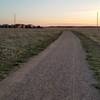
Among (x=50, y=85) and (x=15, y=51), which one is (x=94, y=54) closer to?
(x=15, y=51)

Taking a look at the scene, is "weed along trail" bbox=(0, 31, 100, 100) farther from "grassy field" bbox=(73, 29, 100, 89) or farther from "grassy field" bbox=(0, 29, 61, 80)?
"grassy field" bbox=(0, 29, 61, 80)

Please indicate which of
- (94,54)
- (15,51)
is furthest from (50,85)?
(15,51)

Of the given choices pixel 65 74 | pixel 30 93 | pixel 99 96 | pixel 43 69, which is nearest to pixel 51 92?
pixel 30 93

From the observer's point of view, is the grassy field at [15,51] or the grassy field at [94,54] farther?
the grassy field at [15,51]

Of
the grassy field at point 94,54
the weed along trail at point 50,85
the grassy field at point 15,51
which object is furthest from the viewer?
the grassy field at point 15,51

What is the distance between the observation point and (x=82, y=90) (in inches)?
323

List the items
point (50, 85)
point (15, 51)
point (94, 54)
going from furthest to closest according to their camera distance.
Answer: point (15, 51)
point (94, 54)
point (50, 85)

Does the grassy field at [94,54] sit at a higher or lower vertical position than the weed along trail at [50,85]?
higher

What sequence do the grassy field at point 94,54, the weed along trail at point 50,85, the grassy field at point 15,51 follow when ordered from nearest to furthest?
1. the weed along trail at point 50,85
2. the grassy field at point 94,54
3. the grassy field at point 15,51

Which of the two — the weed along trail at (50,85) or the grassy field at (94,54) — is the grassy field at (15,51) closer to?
the weed along trail at (50,85)

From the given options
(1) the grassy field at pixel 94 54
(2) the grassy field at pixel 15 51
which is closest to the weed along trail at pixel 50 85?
(1) the grassy field at pixel 94 54

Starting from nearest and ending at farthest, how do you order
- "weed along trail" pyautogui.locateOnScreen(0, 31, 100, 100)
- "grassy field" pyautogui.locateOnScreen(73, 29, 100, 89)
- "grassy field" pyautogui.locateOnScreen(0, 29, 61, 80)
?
1. "weed along trail" pyautogui.locateOnScreen(0, 31, 100, 100)
2. "grassy field" pyautogui.locateOnScreen(73, 29, 100, 89)
3. "grassy field" pyautogui.locateOnScreen(0, 29, 61, 80)

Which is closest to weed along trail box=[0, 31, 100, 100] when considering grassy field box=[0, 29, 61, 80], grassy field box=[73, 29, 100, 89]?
grassy field box=[73, 29, 100, 89]

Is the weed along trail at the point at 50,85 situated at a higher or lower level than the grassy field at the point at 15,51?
lower
